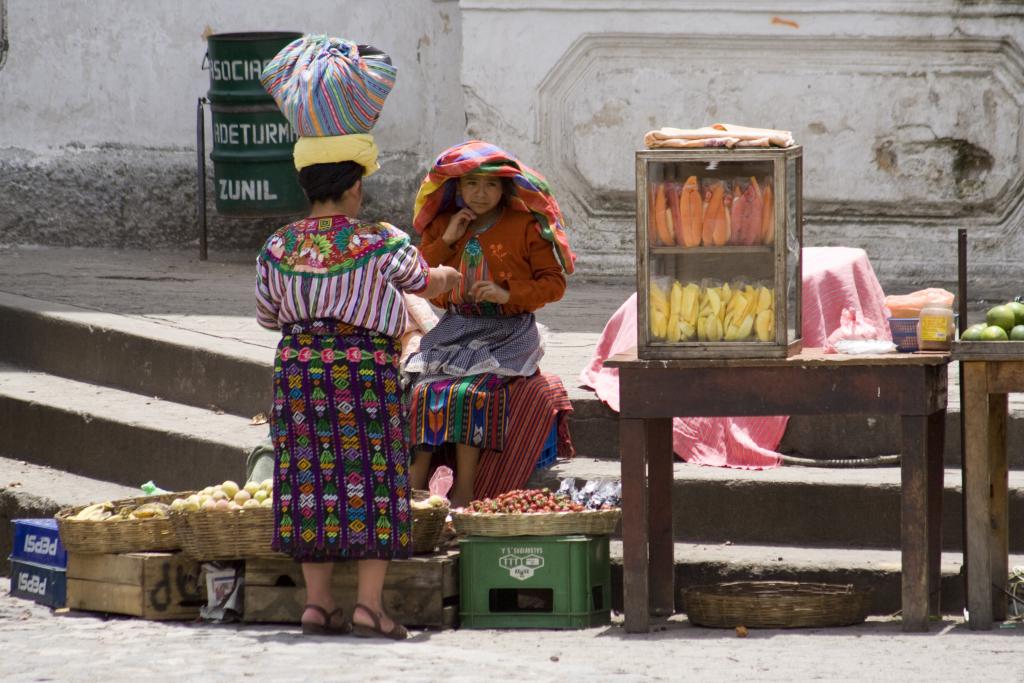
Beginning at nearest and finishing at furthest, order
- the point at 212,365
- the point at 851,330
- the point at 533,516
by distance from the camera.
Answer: the point at 533,516, the point at 851,330, the point at 212,365

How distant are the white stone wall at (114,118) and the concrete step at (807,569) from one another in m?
5.00

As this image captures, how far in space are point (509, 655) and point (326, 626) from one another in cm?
64

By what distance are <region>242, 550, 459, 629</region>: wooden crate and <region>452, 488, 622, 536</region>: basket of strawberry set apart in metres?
0.15

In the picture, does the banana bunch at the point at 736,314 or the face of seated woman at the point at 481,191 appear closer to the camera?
the banana bunch at the point at 736,314

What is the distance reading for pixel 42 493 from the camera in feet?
23.4

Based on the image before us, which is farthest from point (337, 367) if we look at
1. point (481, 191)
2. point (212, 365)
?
point (212, 365)

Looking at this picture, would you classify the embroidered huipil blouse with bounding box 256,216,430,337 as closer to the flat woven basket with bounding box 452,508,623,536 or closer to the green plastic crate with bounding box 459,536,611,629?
the flat woven basket with bounding box 452,508,623,536

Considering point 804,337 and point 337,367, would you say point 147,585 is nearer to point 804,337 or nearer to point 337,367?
point 337,367

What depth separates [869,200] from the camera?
9.92m

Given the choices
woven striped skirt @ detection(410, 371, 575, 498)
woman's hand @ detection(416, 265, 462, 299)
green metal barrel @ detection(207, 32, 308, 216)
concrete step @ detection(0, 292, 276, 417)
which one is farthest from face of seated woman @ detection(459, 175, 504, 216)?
green metal barrel @ detection(207, 32, 308, 216)

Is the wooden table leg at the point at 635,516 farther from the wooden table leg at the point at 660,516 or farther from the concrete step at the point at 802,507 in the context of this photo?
the concrete step at the point at 802,507

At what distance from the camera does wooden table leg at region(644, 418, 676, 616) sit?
232 inches

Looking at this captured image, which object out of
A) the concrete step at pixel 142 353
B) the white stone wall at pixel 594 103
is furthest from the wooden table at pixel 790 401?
the white stone wall at pixel 594 103

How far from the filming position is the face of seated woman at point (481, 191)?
6.49 metres
